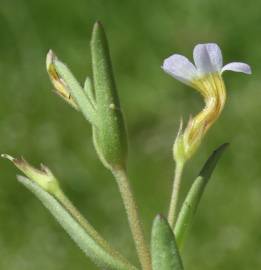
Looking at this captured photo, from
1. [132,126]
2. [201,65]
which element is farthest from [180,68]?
[132,126]

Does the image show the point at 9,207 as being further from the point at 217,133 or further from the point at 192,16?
the point at 192,16

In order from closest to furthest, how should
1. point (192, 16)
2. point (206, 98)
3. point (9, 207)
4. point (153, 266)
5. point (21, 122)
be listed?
point (153, 266) < point (206, 98) < point (9, 207) < point (21, 122) < point (192, 16)

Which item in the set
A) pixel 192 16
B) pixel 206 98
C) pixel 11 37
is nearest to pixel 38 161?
pixel 11 37

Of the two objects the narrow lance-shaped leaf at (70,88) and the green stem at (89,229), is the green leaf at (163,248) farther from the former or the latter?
the narrow lance-shaped leaf at (70,88)

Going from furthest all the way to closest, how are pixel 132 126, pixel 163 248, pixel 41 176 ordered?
pixel 132 126 < pixel 41 176 < pixel 163 248

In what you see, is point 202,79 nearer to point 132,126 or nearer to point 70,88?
point 70,88

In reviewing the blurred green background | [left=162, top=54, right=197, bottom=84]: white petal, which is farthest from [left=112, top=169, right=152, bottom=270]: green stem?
the blurred green background

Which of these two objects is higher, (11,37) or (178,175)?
(178,175)


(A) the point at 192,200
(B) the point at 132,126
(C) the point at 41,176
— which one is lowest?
(B) the point at 132,126
